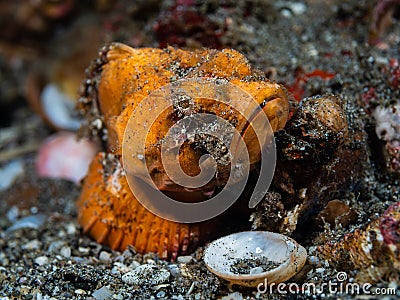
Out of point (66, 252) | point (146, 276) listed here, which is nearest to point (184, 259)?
point (146, 276)

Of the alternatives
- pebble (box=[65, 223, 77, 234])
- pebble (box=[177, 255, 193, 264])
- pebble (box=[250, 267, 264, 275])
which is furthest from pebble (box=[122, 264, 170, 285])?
pebble (box=[65, 223, 77, 234])

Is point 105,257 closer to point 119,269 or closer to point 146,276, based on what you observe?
point 119,269

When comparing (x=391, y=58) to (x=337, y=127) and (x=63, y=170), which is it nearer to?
(x=337, y=127)

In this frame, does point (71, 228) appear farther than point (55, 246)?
Yes

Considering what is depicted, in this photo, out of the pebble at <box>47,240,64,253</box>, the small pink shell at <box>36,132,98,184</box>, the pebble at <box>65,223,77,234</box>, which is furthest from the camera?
the small pink shell at <box>36,132,98,184</box>

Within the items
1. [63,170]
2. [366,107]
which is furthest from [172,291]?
[63,170]

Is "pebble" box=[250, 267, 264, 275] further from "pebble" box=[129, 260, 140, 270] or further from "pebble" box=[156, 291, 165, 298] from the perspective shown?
"pebble" box=[129, 260, 140, 270]
